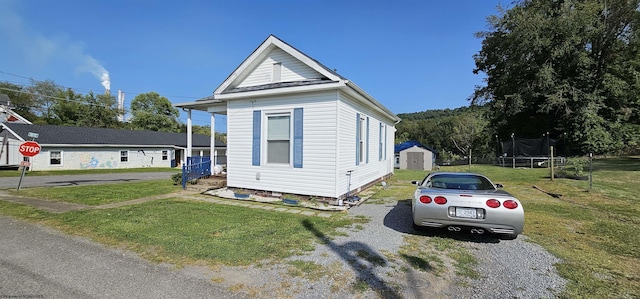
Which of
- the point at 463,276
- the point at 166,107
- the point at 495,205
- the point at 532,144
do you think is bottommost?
the point at 463,276

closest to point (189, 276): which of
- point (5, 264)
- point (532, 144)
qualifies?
point (5, 264)

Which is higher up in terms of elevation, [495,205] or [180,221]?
[495,205]

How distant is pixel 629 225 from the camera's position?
19.6ft

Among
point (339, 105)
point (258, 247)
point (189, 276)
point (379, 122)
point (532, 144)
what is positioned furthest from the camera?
point (532, 144)

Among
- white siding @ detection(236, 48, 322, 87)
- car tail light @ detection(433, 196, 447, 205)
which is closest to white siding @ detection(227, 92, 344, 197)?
white siding @ detection(236, 48, 322, 87)

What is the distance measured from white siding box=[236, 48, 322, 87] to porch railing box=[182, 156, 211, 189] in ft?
13.0

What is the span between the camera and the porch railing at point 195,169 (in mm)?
10820

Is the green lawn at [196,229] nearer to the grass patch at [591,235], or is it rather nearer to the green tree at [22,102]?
the grass patch at [591,235]

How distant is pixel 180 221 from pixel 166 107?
50224mm

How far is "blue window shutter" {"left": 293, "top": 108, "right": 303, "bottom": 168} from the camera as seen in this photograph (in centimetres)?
812

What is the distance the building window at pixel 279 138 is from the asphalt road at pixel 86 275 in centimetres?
485

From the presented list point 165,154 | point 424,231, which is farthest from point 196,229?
point 165,154

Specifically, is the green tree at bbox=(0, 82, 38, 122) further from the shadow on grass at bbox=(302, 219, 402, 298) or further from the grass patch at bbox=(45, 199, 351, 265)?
the shadow on grass at bbox=(302, 219, 402, 298)

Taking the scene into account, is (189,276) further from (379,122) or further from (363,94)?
(379,122)
